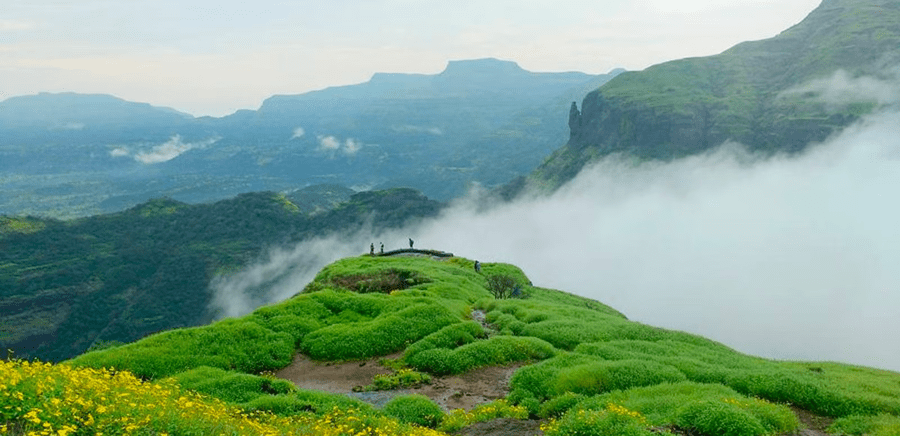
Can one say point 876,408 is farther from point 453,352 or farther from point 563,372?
point 453,352

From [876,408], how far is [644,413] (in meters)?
9.32

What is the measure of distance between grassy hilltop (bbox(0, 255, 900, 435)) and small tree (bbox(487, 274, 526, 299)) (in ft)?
60.6

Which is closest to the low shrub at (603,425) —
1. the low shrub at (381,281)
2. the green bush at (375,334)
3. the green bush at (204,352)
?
the green bush at (375,334)

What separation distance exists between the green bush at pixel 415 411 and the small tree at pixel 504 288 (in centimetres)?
3757

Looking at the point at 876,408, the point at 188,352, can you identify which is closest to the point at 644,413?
the point at 876,408

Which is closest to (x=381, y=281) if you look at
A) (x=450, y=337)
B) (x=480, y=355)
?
(x=450, y=337)

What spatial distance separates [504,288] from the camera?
60969 millimetres

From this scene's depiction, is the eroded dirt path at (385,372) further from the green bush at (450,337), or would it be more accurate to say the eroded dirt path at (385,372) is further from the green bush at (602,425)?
the green bush at (602,425)

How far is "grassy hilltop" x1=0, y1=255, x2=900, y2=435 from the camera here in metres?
12.8

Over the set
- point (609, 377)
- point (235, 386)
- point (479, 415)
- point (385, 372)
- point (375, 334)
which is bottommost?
point (385, 372)

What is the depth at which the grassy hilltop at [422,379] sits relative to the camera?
12.8 m

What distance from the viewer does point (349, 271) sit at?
58594 mm

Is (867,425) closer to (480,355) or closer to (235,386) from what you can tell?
(480,355)

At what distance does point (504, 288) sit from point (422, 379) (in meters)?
35.5
